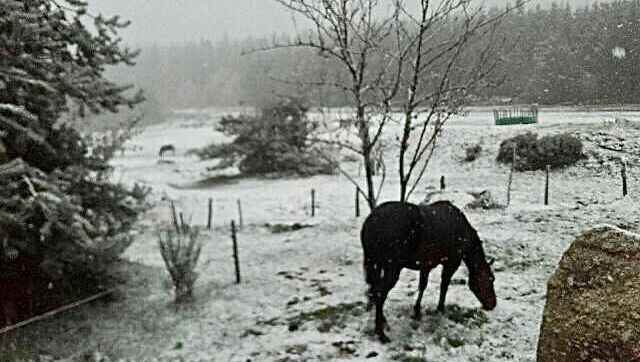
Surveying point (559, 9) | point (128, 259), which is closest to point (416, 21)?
point (128, 259)

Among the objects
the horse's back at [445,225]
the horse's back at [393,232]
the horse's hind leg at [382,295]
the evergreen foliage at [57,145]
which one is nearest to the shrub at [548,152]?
the horse's back at [445,225]

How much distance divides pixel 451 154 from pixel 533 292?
52.3 ft

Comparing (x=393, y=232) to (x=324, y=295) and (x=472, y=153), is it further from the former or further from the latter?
(x=472, y=153)

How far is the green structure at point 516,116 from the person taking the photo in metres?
24.4

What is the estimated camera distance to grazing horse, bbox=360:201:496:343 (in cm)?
630

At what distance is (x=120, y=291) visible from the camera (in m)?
8.63

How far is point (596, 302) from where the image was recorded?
316 centimetres

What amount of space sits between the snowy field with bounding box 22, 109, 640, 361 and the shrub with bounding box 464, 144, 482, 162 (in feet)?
16.7

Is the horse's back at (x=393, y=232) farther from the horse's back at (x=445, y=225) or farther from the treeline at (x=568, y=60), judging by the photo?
the treeline at (x=568, y=60)

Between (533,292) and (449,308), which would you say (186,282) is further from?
(533,292)

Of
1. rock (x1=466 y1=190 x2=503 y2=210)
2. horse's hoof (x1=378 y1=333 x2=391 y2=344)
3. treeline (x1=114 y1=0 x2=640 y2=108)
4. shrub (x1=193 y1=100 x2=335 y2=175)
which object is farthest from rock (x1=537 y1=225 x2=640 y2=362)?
shrub (x1=193 y1=100 x2=335 y2=175)

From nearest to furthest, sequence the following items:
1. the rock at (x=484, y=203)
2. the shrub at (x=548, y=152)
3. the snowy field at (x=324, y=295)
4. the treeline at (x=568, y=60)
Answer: the snowy field at (x=324, y=295) < the rock at (x=484, y=203) < the shrub at (x=548, y=152) < the treeline at (x=568, y=60)

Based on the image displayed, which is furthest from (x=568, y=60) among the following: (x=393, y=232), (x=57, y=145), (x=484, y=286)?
(x=57, y=145)

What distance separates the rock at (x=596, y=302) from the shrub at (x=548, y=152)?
1580cm
